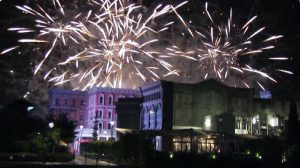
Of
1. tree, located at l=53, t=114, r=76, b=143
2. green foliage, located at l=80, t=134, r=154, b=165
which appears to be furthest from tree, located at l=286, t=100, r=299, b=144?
tree, located at l=53, t=114, r=76, b=143

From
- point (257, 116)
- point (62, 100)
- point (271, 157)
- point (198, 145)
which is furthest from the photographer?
point (62, 100)

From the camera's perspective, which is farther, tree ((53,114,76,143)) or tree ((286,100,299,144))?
tree ((53,114,76,143))

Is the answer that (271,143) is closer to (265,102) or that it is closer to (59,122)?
(59,122)

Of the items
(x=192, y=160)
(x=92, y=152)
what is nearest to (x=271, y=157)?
(x=192, y=160)

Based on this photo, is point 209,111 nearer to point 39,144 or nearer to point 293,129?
point 293,129

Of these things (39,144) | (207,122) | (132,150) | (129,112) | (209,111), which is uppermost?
(129,112)

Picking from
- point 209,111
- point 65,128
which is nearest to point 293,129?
point 209,111

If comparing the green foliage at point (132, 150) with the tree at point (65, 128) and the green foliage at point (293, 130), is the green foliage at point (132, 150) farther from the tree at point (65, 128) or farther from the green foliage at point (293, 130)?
the green foliage at point (293, 130)

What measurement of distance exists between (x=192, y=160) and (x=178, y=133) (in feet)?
62.8

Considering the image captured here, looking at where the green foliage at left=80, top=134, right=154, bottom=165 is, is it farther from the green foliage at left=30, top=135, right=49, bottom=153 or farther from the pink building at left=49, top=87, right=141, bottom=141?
the pink building at left=49, top=87, right=141, bottom=141

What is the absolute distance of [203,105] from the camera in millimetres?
84188

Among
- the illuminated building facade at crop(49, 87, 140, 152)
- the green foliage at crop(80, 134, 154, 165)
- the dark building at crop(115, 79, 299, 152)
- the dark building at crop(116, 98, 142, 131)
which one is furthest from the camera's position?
the illuminated building facade at crop(49, 87, 140, 152)

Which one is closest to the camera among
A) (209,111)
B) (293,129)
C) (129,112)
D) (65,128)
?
(293,129)

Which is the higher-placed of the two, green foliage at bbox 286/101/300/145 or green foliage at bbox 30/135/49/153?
green foliage at bbox 286/101/300/145
